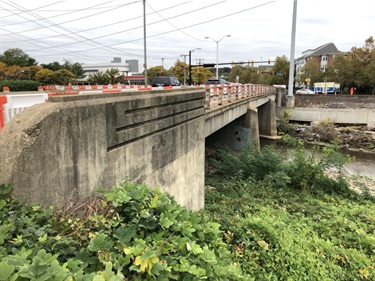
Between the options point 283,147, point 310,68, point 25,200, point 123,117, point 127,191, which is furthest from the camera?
point 310,68

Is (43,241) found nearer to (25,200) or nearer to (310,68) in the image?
(25,200)

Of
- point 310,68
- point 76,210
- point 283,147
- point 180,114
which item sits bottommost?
point 283,147

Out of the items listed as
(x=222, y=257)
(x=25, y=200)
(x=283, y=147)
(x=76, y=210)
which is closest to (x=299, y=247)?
(x=222, y=257)

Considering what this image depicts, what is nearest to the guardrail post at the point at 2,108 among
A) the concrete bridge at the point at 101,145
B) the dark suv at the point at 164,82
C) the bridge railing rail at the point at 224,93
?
the concrete bridge at the point at 101,145

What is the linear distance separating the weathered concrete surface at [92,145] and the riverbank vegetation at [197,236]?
0.92 feet

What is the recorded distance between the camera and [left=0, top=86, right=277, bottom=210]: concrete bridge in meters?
2.98

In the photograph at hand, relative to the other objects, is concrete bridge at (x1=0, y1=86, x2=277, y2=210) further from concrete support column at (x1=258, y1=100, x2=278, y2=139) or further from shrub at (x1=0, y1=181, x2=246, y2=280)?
concrete support column at (x1=258, y1=100, x2=278, y2=139)

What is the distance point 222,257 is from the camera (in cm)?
348

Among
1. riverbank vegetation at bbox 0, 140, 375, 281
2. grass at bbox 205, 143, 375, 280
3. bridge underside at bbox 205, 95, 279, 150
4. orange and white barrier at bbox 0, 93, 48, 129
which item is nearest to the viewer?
riverbank vegetation at bbox 0, 140, 375, 281

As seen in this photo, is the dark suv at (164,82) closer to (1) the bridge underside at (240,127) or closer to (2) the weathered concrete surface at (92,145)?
(1) the bridge underside at (240,127)

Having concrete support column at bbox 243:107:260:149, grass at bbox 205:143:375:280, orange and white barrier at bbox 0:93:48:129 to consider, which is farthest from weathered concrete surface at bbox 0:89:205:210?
concrete support column at bbox 243:107:260:149

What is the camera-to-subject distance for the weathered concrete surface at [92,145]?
117 inches

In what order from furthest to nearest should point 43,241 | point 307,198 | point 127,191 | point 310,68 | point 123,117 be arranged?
point 310,68 → point 307,198 → point 123,117 → point 127,191 → point 43,241

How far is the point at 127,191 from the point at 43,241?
1056mm
